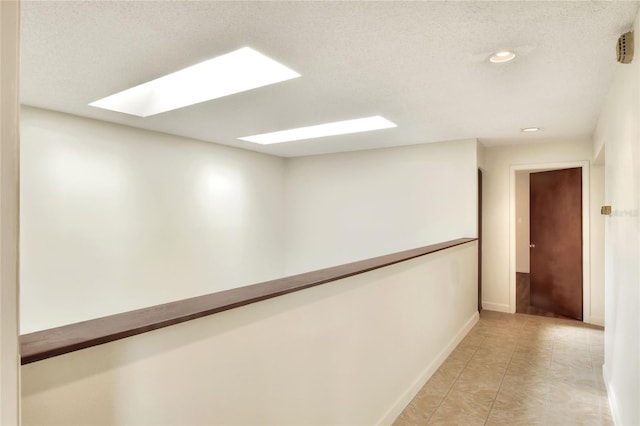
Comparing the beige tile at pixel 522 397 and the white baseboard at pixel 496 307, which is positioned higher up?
the white baseboard at pixel 496 307

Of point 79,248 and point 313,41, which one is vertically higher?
point 313,41

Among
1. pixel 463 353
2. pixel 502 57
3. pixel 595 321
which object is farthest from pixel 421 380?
pixel 595 321

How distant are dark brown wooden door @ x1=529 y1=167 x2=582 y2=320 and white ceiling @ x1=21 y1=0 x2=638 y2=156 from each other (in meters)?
1.56

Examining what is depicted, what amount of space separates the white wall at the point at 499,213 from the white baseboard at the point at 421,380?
1.18m

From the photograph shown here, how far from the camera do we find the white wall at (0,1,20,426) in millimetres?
526

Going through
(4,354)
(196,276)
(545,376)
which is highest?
(4,354)

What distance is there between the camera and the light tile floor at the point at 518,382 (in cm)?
246

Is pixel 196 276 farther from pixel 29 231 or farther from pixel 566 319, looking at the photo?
pixel 566 319

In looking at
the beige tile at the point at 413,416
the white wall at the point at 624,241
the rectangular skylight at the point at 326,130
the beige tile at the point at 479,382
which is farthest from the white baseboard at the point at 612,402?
the rectangular skylight at the point at 326,130

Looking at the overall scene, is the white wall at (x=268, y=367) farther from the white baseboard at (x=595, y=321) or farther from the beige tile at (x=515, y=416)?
the white baseboard at (x=595, y=321)

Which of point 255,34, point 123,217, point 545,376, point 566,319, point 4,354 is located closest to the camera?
point 4,354

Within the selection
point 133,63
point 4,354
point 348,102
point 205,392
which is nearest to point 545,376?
point 348,102

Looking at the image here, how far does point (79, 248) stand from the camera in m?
3.60

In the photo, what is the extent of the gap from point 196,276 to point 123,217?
4.12 ft
